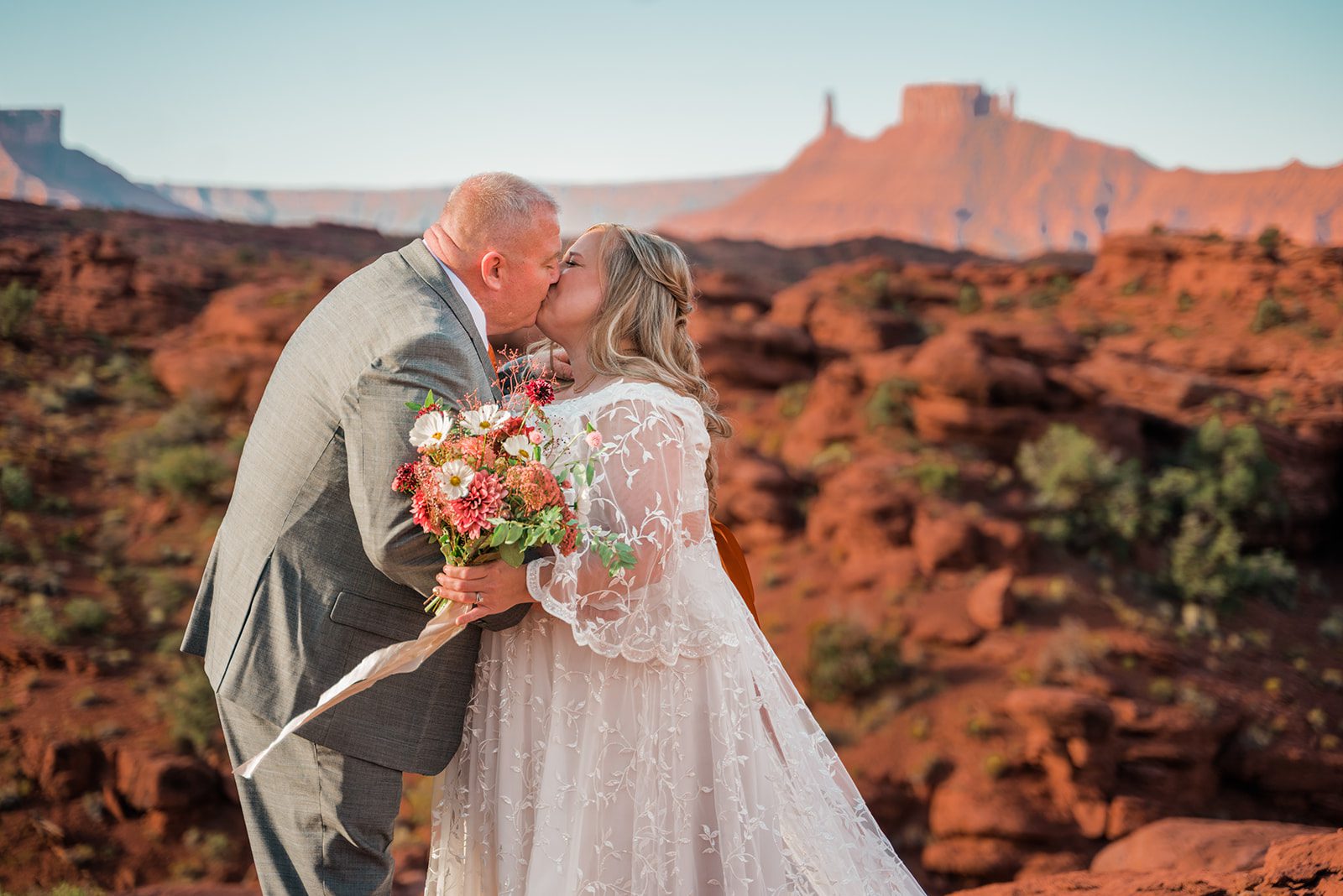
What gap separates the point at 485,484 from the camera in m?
2.42

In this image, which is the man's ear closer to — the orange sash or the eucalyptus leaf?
the eucalyptus leaf

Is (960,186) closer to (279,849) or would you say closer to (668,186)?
(668,186)

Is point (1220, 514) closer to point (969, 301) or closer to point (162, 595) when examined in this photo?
point (969, 301)

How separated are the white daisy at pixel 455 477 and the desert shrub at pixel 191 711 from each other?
8888 millimetres

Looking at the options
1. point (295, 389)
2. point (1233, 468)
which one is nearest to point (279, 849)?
point (295, 389)

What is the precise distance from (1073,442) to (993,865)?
24.4 feet

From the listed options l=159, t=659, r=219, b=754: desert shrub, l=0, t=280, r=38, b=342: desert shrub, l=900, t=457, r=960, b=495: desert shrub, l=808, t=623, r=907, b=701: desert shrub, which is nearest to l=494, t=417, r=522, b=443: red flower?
l=159, t=659, r=219, b=754: desert shrub

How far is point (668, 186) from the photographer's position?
10950 cm

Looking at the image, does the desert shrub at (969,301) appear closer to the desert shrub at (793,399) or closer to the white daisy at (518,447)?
the desert shrub at (793,399)

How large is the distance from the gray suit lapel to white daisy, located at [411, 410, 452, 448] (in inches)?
18.2

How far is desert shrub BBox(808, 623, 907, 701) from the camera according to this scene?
11320 mm

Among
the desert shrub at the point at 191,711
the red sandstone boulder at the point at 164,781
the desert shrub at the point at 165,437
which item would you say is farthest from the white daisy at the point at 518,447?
the desert shrub at the point at 165,437

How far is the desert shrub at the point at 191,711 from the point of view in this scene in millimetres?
9703

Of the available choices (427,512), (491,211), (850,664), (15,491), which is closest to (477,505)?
(427,512)
